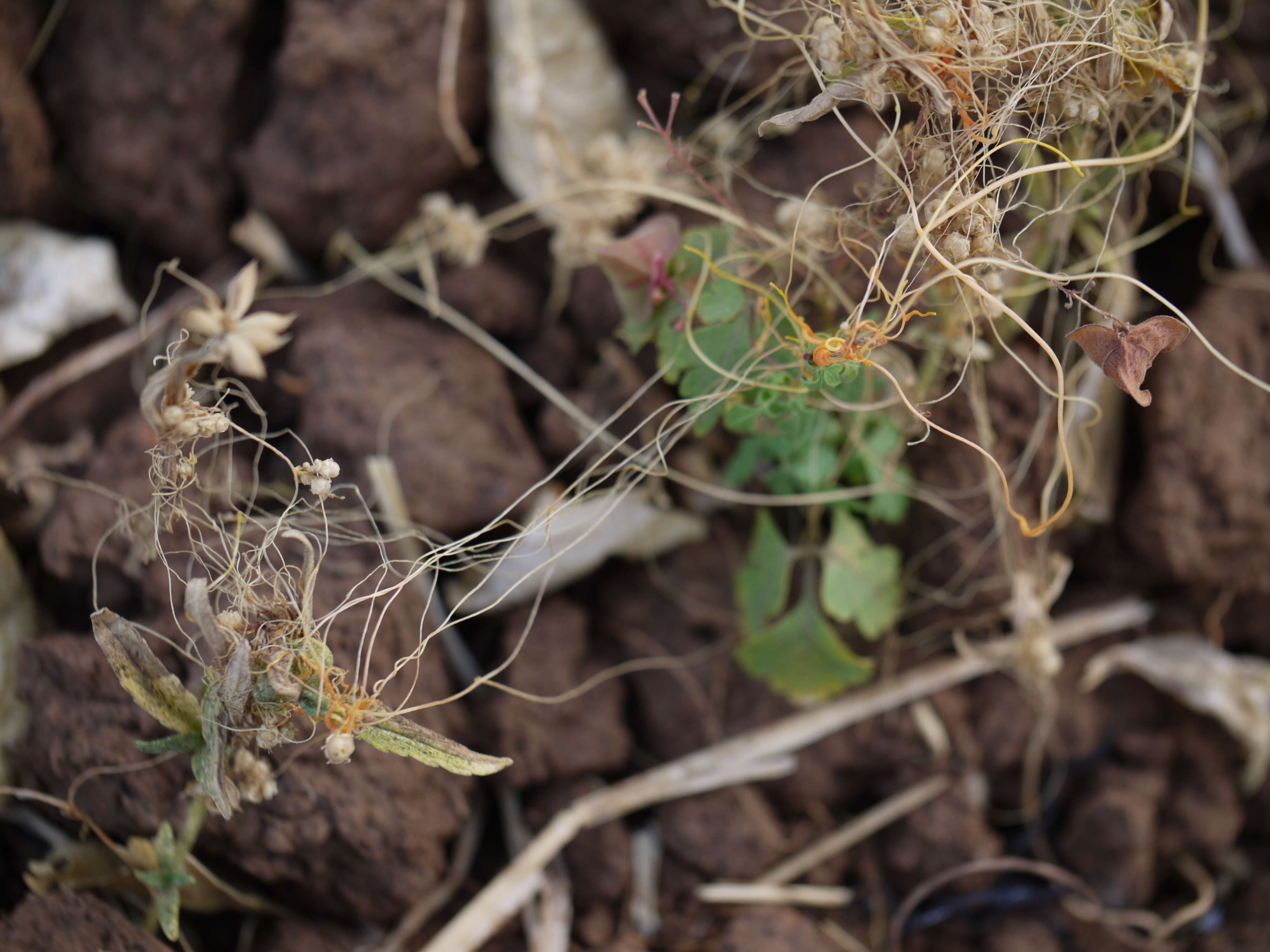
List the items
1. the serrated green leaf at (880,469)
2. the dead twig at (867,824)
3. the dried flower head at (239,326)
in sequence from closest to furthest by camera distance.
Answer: the dried flower head at (239,326), the serrated green leaf at (880,469), the dead twig at (867,824)

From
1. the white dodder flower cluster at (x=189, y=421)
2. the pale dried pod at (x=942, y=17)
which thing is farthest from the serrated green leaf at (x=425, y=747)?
the pale dried pod at (x=942, y=17)

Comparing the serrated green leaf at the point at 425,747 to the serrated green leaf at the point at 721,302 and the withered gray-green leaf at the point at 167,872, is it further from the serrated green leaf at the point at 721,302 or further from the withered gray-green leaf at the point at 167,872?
the serrated green leaf at the point at 721,302

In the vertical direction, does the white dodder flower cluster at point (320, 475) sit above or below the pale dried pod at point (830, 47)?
below

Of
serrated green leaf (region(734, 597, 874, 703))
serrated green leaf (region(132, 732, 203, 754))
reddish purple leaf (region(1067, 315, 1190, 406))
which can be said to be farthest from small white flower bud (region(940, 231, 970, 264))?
serrated green leaf (region(132, 732, 203, 754))

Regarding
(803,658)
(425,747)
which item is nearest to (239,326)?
(425,747)

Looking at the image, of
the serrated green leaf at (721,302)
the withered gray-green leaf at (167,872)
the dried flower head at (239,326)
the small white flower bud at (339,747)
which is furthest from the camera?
the serrated green leaf at (721,302)

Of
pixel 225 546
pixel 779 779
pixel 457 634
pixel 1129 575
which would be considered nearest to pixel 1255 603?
pixel 1129 575
